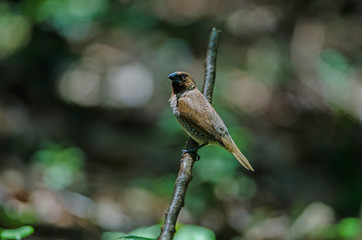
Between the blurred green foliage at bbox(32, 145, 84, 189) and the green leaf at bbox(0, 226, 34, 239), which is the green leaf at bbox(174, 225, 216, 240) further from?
the blurred green foliage at bbox(32, 145, 84, 189)

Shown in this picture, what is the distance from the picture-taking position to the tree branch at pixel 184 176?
1732 mm

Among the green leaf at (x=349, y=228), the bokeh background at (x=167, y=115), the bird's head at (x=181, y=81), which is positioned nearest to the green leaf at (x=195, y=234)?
the bird's head at (x=181, y=81)

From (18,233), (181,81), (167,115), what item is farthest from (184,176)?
(167,115)

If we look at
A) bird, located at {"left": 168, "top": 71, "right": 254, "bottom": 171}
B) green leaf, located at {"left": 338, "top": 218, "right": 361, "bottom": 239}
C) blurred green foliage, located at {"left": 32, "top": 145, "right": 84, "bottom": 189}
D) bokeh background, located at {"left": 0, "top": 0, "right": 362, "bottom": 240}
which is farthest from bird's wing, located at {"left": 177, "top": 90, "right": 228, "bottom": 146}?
blurred green foliage, located at {"left": 32, "top": 145, "right": 84, "bottom": 189}

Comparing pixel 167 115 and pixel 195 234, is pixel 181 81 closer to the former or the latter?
pixel 195 234

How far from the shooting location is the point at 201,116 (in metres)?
3.30

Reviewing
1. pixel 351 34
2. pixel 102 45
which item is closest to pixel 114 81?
pixel 102 45

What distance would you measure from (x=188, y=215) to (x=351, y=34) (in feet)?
18.0

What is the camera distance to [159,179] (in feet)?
19.3

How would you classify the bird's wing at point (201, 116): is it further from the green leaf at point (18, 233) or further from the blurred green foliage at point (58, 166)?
the blurred green foliage at point (58, 166)

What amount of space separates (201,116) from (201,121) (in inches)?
2.1

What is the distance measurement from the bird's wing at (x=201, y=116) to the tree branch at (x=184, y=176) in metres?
0.08

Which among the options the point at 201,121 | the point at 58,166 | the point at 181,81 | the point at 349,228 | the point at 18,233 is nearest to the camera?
the point at 18,233

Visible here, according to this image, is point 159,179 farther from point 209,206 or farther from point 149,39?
point 149,39
